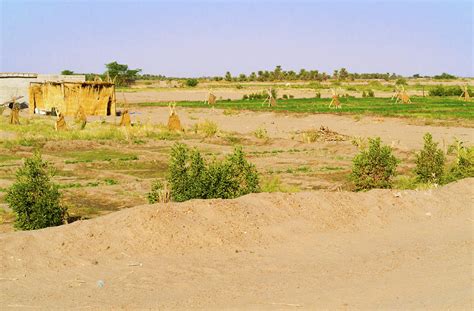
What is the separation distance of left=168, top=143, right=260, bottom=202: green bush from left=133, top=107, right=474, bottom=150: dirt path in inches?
584

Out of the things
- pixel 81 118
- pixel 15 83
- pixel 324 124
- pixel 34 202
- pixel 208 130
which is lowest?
pixel 324 124

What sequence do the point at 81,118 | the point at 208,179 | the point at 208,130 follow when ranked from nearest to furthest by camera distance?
the point at 208,179 < the point at 208,130 < the point at 81,118

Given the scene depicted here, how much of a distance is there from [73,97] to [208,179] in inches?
1232

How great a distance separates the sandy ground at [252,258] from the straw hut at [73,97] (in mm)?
31792

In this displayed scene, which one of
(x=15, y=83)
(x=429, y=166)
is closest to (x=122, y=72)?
(x=15, y=83)

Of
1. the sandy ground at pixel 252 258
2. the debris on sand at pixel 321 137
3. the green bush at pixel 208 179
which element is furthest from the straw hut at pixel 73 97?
the sandy ground at pixel 252 258

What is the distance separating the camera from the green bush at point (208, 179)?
11.8m

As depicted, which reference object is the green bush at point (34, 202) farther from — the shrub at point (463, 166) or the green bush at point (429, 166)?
the shrub at point (463, 166)

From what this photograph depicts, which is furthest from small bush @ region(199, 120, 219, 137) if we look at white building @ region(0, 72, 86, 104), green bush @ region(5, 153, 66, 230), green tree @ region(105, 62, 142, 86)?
green tree @ region(105, 62, 142, 86)

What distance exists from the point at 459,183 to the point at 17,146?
60.0 ft

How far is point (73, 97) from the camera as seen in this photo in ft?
136

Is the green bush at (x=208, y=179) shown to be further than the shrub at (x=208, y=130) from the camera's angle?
No

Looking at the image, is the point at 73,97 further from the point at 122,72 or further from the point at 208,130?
the point at 122,72

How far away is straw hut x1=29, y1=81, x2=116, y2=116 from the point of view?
1626 inches
